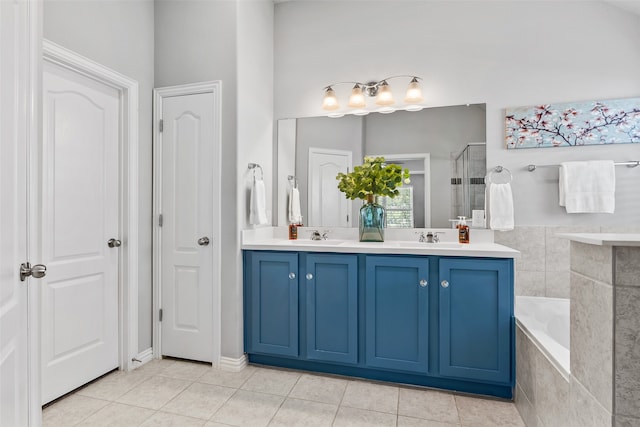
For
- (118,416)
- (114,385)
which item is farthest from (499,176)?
(114,385)

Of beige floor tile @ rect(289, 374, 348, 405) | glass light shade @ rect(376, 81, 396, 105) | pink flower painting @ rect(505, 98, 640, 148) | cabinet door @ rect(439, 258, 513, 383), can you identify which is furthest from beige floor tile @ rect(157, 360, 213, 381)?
pink flower painting @ rect(505, 98, 640, 148)

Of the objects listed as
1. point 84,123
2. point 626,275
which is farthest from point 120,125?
point 626,275

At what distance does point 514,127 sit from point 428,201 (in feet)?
2.71

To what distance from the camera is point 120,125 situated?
245cm

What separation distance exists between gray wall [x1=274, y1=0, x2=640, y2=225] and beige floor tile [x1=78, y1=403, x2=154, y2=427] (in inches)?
97.6

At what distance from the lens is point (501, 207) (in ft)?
8.20

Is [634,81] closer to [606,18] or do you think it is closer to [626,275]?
[606,18]

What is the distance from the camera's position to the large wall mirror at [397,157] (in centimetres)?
268

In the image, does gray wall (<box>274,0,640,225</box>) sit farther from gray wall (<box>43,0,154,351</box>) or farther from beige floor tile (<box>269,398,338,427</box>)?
beige floor tile (<box>269,398,338,427</box>)

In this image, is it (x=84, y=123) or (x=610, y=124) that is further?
(x=610, y=124)

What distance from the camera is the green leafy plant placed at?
2662 mm

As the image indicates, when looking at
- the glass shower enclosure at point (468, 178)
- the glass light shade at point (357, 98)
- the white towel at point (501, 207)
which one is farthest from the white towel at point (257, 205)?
the white towel at point (501, 207)

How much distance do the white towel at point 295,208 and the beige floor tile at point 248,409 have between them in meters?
1.40

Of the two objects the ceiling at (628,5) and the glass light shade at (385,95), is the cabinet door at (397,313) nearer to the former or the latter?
the glass light shade at (385,95)
